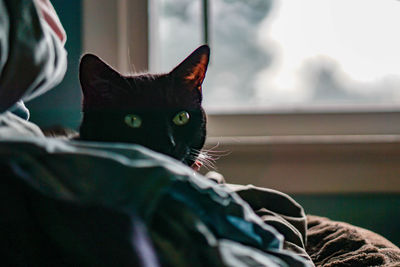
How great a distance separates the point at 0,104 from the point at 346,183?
3.47ft

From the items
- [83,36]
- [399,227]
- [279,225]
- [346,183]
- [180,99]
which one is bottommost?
[399,227]

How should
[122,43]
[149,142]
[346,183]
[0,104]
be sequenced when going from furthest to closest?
[122,43], [346,183], [149,142], [0,104]

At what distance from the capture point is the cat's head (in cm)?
77

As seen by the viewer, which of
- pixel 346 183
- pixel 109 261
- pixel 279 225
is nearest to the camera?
pixel 109 261

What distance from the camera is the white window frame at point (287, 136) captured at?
1226mm

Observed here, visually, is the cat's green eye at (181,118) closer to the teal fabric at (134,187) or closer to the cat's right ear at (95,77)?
the cat's right ear at (95,77)

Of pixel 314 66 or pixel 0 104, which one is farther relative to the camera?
pixel 314 66

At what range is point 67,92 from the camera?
135 centimetres

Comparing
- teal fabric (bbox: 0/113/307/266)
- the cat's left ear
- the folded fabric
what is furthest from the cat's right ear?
teal fabric (bbox: 0/113/307/266)

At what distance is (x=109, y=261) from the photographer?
30 centimetres

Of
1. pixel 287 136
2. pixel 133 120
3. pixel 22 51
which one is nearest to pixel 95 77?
pixel 133 120

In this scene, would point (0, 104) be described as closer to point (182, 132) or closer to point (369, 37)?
point (182, 132)

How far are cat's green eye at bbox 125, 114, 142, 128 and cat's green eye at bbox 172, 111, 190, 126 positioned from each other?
7 centimetres

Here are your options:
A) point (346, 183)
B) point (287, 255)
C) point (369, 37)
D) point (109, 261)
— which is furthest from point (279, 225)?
point (369, 37)
